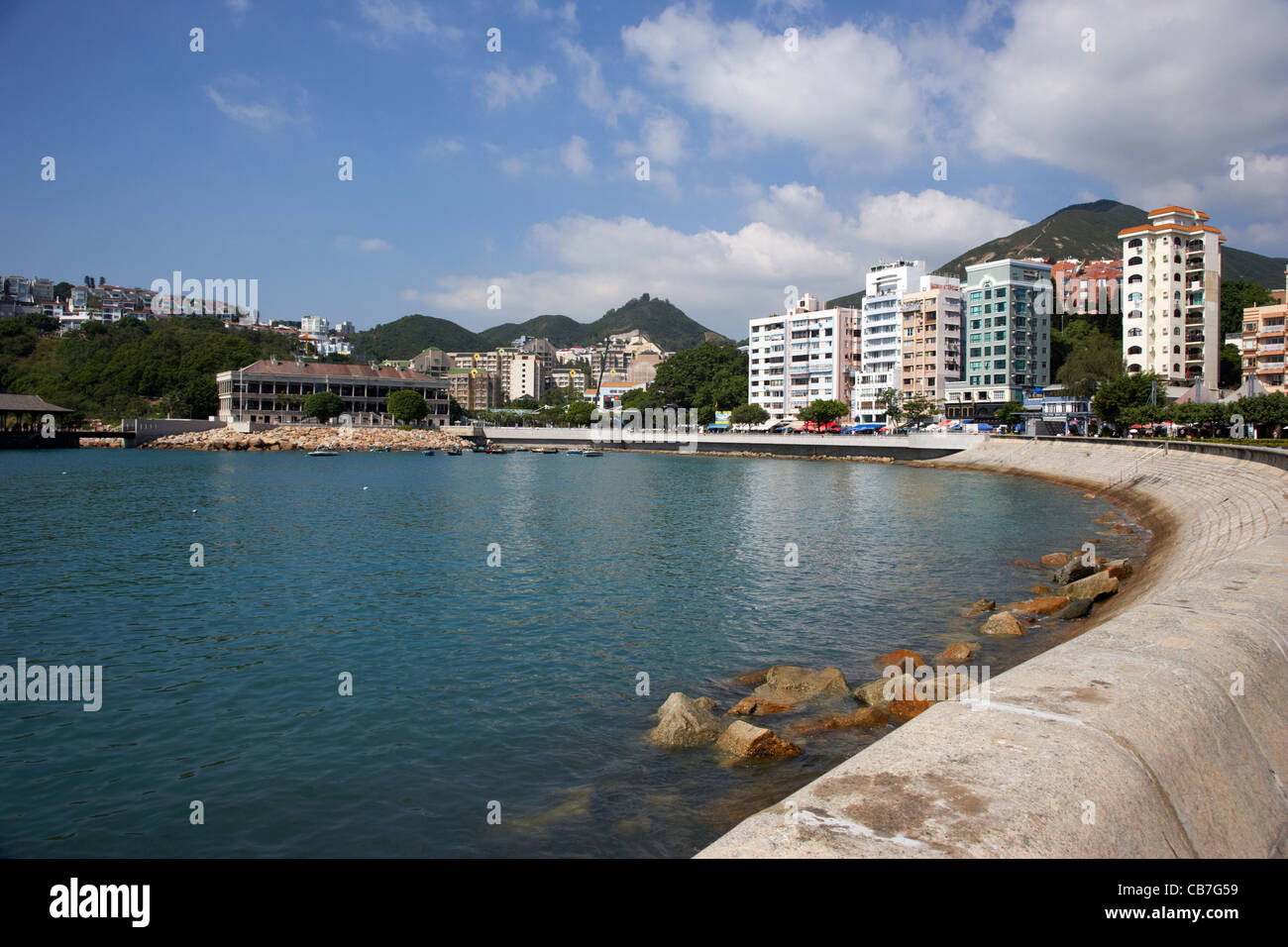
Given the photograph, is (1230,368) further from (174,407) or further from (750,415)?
(174,407)

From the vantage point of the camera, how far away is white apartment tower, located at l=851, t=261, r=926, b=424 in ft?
379

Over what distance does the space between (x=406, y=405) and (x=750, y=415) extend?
2496 inches

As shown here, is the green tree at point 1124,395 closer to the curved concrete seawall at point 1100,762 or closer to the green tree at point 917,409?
the green tree at point 917,409

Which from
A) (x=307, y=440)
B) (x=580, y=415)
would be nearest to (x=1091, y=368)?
(x=580, y=415)

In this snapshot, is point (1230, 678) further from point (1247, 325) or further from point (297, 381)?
point (297, 381)

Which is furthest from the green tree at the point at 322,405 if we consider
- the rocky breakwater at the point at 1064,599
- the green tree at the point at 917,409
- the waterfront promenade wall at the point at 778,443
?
the rocky breakwater at the point at 1064,599

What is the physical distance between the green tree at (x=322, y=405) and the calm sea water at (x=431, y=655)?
344 feet

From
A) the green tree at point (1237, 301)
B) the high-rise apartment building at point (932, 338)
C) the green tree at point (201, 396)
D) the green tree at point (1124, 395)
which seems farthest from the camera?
the green tree at point (201, 396)

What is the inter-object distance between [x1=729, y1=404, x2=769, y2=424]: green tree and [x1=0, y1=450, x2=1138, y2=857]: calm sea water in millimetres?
87846

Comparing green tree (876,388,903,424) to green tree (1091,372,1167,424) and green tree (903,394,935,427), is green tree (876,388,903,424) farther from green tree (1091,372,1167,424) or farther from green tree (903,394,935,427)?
green tree (1091,372,1167,424)

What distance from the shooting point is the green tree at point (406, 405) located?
146 meters

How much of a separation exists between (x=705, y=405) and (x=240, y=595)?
13170 centimetres
